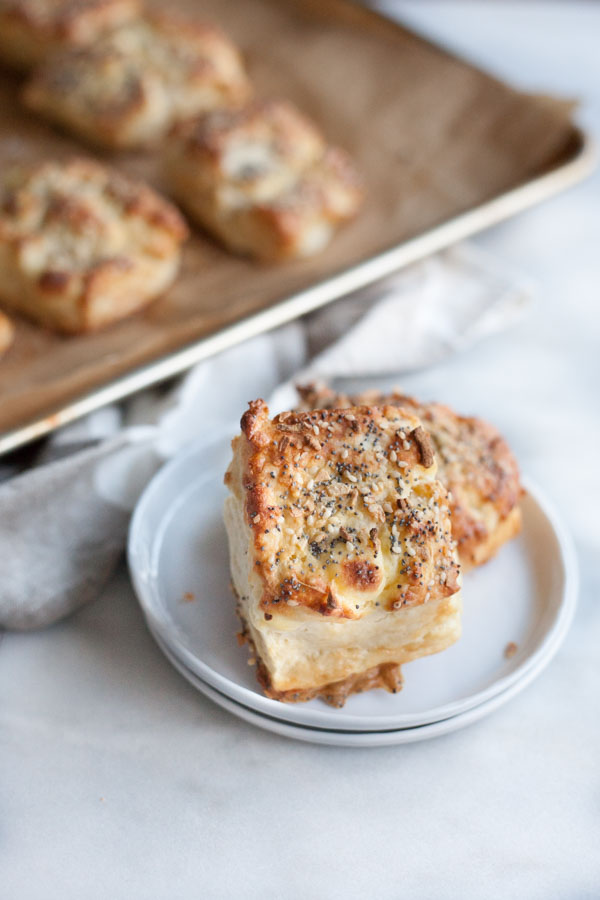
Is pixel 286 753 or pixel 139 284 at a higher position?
pixel 139 284

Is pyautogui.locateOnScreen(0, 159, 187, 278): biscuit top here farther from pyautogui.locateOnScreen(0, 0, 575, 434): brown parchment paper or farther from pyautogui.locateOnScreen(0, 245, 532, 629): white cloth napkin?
pyautogui.locateOnScreen(0, 245, 532, 629): white cloth napkin

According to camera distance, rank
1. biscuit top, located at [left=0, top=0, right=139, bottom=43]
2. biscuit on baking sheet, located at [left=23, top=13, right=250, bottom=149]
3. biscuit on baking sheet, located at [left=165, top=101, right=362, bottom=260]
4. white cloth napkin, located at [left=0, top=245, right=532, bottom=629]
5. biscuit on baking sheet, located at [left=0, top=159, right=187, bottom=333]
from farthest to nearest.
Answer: biscuit top, located at [left=0, top=0, right=139, bottom=43] → biscuit on baking sheet, located at [left=23, top=13, right=250, bottom=149] → biscuit on baking sheet, located at [left=165, top=101, right=362, bottom=260] → biscuit on baking sheet, located at [left=0, top=159, right=187, bottom=333] → white cloth napkin, located at [left=0, top=245, right=532, bottom=629]

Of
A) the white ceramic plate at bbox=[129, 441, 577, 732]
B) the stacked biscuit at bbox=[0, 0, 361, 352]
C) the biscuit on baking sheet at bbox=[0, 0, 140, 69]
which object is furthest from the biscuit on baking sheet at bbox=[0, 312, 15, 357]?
the biscuit on baking sheet at bbox=[0, 0, 140, 69]

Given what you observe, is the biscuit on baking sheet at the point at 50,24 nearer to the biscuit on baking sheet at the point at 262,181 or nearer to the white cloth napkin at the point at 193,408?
the biscuit on baking sheet at the point at 262,181

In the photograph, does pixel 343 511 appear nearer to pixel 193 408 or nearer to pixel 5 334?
pixel 193 408

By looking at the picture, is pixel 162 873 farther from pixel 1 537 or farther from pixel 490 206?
pixel 490 206

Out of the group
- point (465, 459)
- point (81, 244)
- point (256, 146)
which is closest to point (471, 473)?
point (465, 459)

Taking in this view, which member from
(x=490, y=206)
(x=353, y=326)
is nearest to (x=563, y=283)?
(x=490, y=206)
